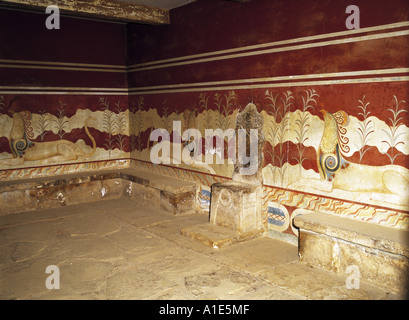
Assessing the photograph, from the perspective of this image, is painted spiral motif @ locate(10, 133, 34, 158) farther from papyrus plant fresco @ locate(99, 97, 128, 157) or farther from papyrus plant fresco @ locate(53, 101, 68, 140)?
papyrus plant fresco @ locate(99, 97, 128, 157)

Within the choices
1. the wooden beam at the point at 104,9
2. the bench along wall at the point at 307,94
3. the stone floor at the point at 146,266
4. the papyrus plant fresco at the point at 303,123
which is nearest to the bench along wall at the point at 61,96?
the wooden beam at the point at 104,9

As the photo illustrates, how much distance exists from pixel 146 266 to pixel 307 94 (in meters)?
1.91

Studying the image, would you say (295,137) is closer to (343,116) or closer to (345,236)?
(343,116)

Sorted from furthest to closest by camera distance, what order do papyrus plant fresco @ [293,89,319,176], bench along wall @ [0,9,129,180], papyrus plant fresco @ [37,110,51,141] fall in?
papyrus plant fresco @ [37,110,51,141] < bench along wall @ [0,9,129,180] < papyrus plant fresco @ [293,89,319,176]

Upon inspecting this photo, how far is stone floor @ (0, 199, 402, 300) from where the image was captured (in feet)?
7.89

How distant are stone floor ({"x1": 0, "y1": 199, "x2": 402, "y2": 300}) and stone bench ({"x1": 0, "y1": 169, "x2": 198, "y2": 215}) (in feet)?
1.12

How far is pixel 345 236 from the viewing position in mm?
2535

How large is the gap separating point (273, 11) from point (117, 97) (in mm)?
2883

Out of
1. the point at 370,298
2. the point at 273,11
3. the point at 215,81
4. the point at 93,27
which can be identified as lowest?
the point at 370,298

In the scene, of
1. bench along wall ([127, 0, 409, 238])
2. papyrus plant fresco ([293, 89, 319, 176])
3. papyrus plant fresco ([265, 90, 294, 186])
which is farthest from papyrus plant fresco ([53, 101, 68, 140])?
papyrus plant fresco ([293, 89, 319, 176])

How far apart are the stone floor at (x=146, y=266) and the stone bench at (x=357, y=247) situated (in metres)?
0.08

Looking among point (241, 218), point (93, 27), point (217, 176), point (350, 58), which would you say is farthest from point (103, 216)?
point (350, 58)

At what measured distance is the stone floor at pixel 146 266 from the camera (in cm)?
241

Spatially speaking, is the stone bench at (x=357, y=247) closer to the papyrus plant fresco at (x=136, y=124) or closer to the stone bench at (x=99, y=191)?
the stone bench at (x=99, y=191)
